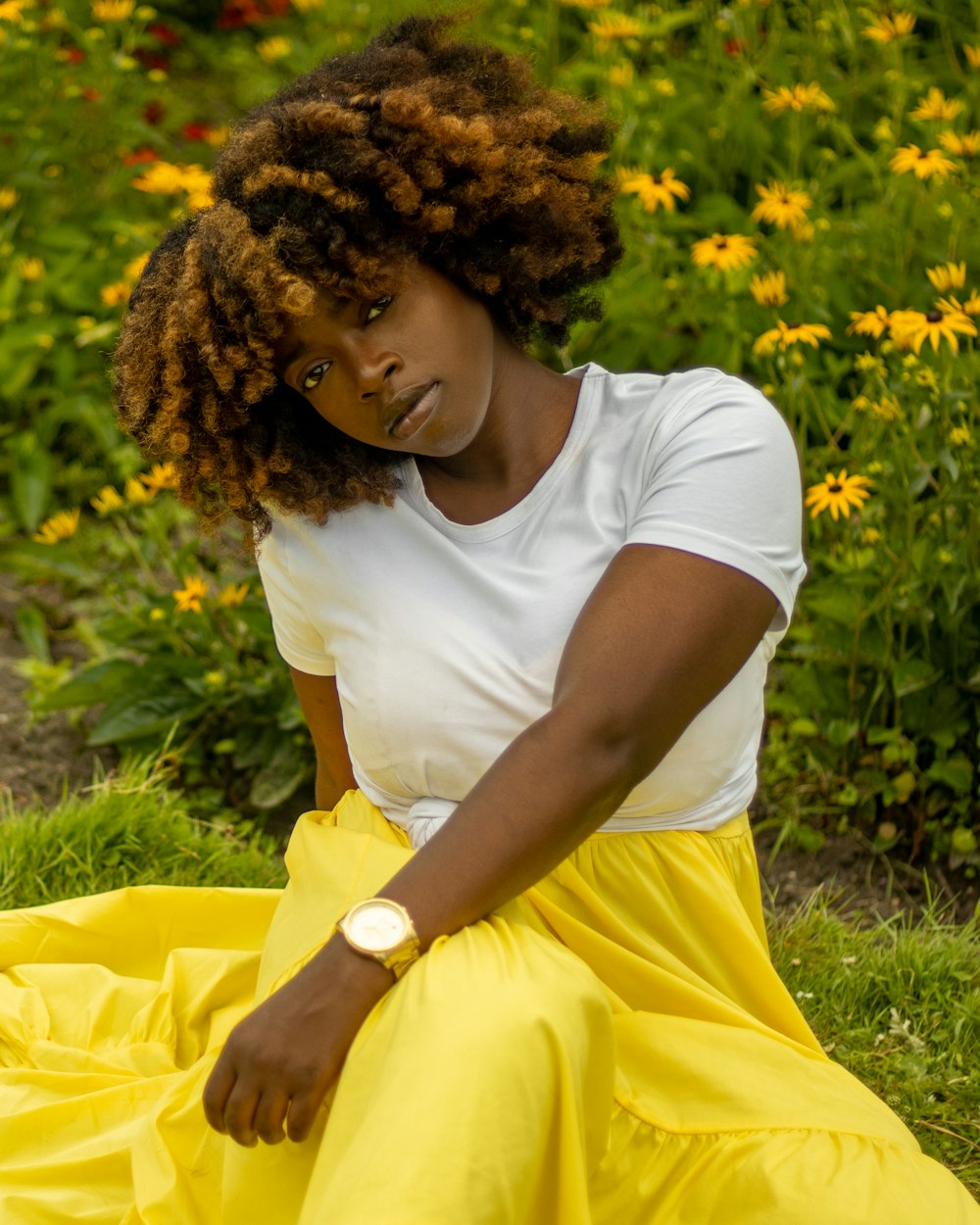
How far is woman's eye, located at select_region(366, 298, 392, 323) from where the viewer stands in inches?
65.1

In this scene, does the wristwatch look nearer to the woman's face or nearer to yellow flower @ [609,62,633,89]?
the woman's face

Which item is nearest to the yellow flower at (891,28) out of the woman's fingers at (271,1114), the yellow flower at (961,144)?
the yellow flower at (961,144)

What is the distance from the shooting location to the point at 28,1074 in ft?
6.13

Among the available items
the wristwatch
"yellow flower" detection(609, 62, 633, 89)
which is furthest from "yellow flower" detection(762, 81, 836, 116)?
the wristwatch

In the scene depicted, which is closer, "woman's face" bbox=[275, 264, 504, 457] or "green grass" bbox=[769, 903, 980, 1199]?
"woman's face" bbox=[275, 264, 504, 457]

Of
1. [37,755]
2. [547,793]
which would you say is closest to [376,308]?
[547,793]

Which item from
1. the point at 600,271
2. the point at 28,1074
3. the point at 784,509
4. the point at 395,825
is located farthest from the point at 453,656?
the point at 28,1074

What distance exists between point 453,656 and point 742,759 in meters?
0.38

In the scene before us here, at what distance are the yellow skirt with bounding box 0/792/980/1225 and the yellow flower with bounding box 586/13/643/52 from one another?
2.17m

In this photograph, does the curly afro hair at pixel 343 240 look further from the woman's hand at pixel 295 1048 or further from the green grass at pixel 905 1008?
the green grass at pixel 905 1008

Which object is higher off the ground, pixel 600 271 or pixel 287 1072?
pixel 600 271

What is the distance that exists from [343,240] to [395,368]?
0.15 m

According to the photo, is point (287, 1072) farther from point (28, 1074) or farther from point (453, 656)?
point (28, 1074)

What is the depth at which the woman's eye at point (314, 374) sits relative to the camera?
5.48ft
